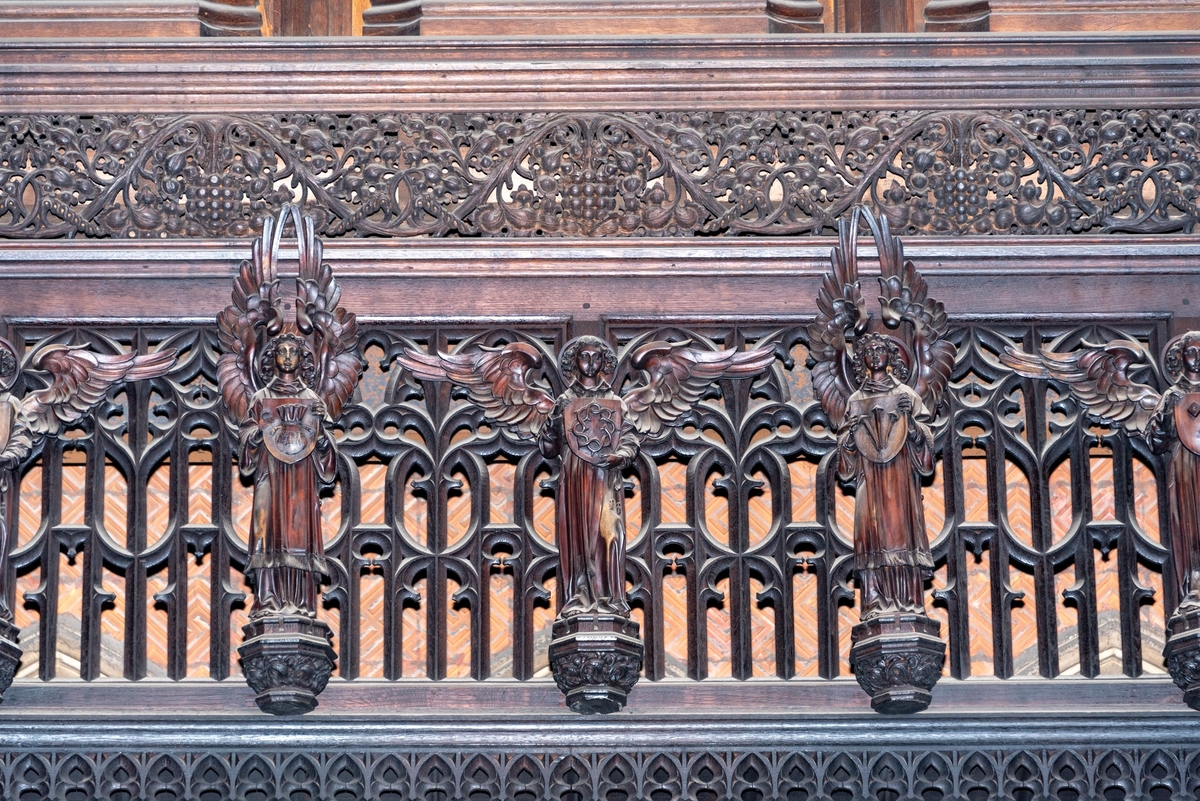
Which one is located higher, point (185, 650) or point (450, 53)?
point (450, 53)

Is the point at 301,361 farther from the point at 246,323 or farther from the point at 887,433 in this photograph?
the point at 887,433

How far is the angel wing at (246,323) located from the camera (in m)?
11.1

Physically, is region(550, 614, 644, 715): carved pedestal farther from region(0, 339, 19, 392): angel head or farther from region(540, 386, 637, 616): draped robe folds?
region(0, 339, 19, 392): angel head

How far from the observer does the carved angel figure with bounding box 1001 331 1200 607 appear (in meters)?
11.0

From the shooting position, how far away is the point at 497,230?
11.6 m

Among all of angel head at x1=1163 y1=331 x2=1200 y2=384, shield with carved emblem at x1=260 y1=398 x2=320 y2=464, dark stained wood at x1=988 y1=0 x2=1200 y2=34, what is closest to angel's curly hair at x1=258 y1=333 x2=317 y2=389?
shield with carved emblem at x1=260 y1=398 x2=320 y2=464

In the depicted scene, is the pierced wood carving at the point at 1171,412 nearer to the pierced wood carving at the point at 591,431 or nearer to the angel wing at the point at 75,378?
the pierced wood carving at the point at 591,431

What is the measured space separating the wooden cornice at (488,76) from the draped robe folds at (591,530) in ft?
5.07

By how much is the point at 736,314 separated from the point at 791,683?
62.0 inches

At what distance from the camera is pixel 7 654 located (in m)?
10.8

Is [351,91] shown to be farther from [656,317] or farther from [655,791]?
[655,791]

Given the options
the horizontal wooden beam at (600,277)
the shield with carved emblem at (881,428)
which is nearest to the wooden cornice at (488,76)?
the horizontal wooden beam at (600,277)

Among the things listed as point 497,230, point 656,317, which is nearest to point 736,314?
point 656,317

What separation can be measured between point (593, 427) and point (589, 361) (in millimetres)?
277
